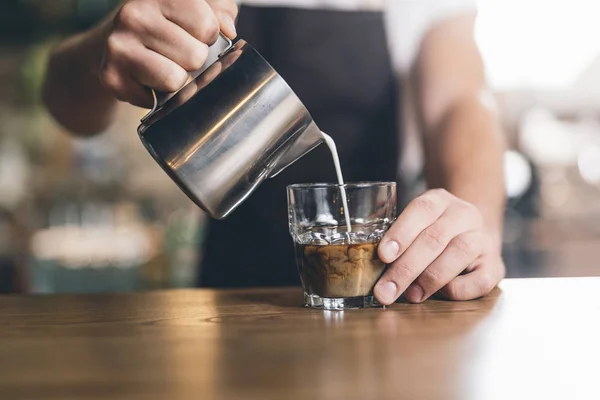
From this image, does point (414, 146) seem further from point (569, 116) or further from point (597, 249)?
point (569, 116)

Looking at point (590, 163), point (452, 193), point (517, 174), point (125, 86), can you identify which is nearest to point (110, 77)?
point (125, 86)

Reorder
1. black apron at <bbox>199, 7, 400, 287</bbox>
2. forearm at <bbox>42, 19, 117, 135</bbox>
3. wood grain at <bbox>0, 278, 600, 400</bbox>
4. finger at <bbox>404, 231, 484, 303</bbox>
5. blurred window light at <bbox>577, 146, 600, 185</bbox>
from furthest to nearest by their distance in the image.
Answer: blurred window light at <bbox>577, 146, 600, 185</bbox> → black apron at <bbox>199, 7, 400, 287</bbox> → forearm at <bbox>42, 19, 117, 135</bbox> → finger at <bbox>404, 231, 484, 303</bbox> → wood grain at <bbox>0, 278, 600, 400</bbox>

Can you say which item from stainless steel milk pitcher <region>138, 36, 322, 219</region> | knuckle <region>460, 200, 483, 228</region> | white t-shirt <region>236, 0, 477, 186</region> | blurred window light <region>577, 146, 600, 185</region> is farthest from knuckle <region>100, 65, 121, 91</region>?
blurred window light <region>577, 146, 600, 185</region>

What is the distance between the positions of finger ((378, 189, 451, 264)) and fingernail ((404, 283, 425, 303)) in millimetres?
69

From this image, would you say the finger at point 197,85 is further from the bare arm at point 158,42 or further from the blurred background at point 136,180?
the blurred background at point 136,180

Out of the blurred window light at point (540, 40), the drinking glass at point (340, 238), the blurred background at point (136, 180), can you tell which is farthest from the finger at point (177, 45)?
the blurred window light at point (540, 40)

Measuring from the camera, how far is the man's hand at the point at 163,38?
851 millimetres

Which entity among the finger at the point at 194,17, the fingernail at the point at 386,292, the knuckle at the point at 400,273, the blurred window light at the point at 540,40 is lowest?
the fingernail at the point at 386,292

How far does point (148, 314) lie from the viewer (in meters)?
0.91

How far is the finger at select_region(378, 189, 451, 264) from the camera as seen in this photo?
880mm

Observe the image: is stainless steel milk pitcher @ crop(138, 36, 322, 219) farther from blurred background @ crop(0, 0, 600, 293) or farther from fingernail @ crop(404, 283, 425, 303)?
blurred background @ crop(0, 0, 600, 293)

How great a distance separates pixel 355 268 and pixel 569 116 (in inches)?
143

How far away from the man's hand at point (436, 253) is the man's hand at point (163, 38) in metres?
0.32

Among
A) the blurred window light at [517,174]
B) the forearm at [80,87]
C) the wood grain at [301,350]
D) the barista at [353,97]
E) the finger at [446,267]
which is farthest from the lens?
the blurred window light at [517,174]
